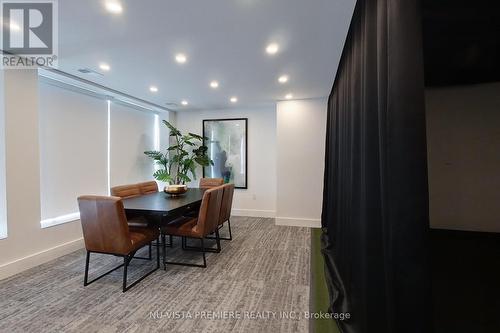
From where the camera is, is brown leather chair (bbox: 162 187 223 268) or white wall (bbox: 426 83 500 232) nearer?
brown leather chair (bbox: 162 187 223 268)

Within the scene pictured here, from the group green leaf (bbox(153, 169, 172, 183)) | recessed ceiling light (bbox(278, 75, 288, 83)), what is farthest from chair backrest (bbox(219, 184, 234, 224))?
green leaf (bbox(153, 169, 172, 183))

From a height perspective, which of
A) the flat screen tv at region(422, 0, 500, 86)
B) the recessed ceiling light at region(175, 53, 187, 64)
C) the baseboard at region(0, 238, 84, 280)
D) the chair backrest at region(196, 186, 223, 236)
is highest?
the recessed ceiling light at region(175, 53, 187, 64)

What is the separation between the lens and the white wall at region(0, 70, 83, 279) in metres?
2.76

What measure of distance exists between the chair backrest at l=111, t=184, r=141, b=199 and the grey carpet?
33.6 inches

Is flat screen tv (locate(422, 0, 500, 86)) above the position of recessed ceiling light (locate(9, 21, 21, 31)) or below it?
below

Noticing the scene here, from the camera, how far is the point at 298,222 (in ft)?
15.5

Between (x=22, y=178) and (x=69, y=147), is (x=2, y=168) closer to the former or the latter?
(x=22, y=178)

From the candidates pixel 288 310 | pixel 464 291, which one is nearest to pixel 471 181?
pixel 464 291

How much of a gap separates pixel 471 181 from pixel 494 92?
4.61 ft

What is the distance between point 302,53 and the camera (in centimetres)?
268

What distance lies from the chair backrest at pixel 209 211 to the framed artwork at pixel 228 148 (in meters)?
2.30

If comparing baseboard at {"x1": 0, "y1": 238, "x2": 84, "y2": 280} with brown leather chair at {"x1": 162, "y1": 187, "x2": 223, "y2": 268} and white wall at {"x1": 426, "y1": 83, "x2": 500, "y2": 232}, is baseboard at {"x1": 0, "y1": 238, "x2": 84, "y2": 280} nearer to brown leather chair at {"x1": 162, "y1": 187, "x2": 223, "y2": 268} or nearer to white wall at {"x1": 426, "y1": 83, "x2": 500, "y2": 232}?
brown leather chair at {"x1": 162, "y1": 187, "x2": 223, "y2": 268}

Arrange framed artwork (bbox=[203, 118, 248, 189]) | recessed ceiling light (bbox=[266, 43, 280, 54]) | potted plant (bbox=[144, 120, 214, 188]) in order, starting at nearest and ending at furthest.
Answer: recessed ceiling light (bbox=[266, 43, 280, 54]), potted plant (bbox=[144, 120, 214, 188]), framed artwork (bbox=[203, 118, 248, 189])

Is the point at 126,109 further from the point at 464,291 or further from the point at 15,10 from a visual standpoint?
the point at 464,291
